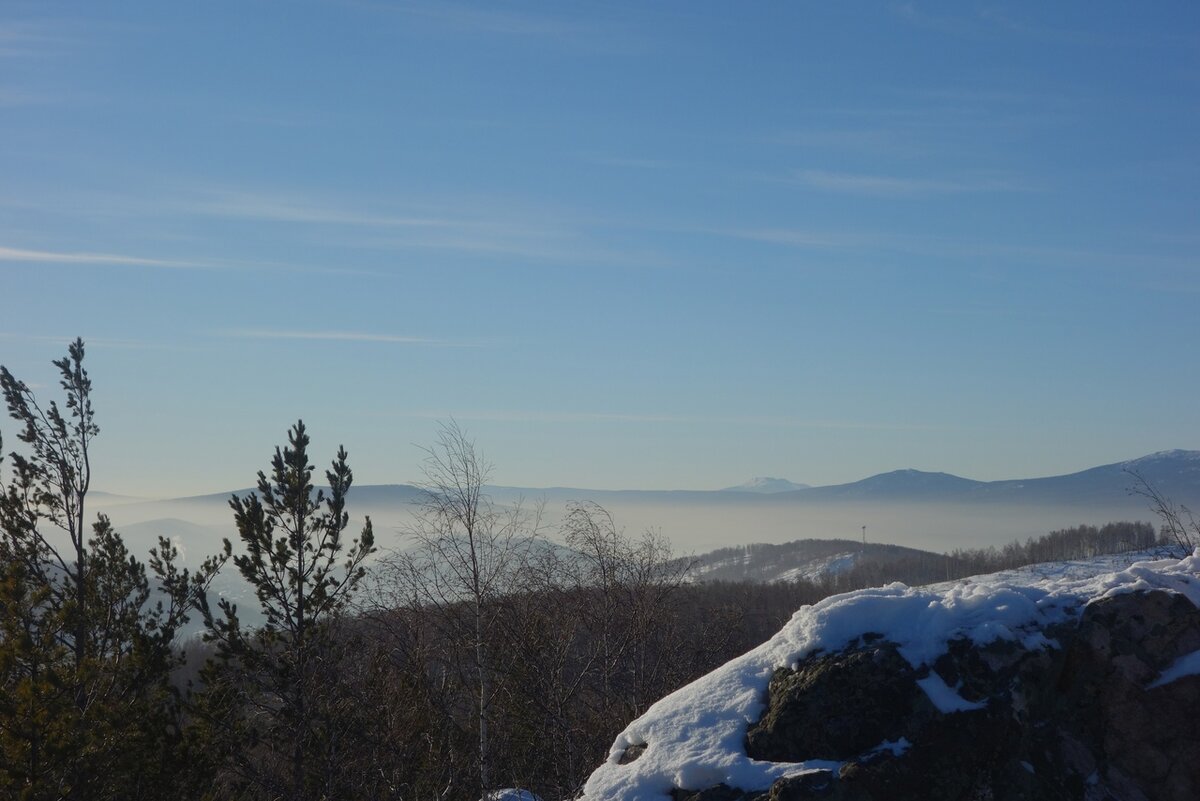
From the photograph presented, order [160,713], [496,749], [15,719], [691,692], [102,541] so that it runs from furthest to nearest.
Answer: [496,749] → [102,541] → [160,713] → [15,719] → [691,692]

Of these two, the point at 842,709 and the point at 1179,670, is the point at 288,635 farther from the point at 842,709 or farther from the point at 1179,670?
the point at 1179,670

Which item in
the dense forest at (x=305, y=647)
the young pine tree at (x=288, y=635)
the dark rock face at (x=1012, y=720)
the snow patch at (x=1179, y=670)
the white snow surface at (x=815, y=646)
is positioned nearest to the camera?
the dark rock face at (x=1012, y=720)

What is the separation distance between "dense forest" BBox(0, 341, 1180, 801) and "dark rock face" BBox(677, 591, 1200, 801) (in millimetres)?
7567

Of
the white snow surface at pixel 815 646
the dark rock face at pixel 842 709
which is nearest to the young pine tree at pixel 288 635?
the white snow surface at pixel 815 646

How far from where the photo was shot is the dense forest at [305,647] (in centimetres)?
1166

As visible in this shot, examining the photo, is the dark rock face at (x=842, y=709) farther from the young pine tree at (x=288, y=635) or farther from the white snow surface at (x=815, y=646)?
the young pine tree at (x=288, y=635)

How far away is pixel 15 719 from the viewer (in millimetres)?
9898

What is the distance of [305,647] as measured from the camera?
45.7 feet

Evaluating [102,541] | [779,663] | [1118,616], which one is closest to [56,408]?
[102,541]

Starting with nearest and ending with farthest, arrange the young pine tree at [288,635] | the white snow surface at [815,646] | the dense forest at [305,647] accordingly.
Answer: the white snow surface at [815,646]
the dense forest at [305,647]
the young pine tree at [288,635]

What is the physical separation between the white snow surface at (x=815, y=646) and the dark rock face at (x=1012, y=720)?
0.35 ft

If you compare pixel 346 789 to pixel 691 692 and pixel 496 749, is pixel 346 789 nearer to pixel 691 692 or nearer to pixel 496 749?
pixel 496 749

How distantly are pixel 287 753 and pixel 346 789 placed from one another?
3.77 feet

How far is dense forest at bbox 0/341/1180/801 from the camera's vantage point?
11664 mm
